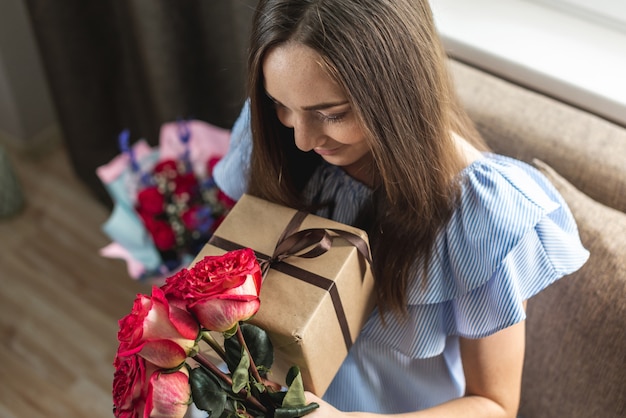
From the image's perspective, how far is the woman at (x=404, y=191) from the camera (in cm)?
87

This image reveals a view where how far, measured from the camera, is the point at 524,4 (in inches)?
63.2

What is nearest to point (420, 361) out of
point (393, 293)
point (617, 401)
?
point (393, 293)

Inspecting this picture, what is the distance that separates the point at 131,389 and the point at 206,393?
8 centimetres

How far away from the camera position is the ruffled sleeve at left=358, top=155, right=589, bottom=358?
102 centimetres

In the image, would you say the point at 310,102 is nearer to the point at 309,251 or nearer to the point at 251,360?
the point at 309,251

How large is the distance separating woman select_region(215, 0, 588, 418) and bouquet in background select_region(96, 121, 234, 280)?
1.27ft

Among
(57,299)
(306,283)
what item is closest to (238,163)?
(306,283)

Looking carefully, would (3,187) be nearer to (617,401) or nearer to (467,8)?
(467,8)

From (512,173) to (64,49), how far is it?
133 centimetres

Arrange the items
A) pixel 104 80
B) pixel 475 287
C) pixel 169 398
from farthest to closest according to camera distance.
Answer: pixel 104 80 → pixel 475 287 → pixel 169 398

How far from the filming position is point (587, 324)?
1.14 m

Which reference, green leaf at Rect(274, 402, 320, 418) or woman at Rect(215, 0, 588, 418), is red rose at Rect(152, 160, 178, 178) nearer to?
woman at Rect(215, 0, 588, 418)

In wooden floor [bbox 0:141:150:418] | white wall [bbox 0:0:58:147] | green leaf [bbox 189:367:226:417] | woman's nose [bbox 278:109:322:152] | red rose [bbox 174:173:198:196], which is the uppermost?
woman's nose [bbox 278:109:322:152]

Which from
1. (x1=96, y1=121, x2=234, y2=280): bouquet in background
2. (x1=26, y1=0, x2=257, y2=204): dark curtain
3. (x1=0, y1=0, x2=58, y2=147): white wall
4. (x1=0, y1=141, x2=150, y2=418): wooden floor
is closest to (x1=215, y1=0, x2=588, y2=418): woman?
(x1=96, y1=121, x2=234, y2=280): bouquet in background
